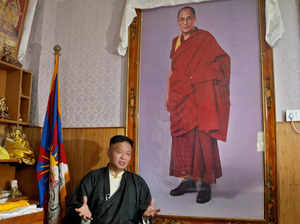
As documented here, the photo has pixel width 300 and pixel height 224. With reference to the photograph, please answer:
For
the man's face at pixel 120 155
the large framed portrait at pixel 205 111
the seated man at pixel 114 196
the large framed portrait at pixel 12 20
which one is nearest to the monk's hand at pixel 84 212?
the seated man at pixel 114 196

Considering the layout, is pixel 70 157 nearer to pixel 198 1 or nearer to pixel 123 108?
pixel 123 108

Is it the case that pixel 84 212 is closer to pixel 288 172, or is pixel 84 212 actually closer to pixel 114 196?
pixel 114 196

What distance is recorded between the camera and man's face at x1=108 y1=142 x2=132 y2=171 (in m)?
2.90

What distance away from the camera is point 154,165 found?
3361 millimetres

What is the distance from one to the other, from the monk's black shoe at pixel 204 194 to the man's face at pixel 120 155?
81cm

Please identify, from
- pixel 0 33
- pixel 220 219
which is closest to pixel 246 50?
pixel 220 219

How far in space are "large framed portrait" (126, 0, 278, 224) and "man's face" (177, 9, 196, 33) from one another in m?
0.01

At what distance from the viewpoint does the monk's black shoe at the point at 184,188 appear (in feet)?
10.5

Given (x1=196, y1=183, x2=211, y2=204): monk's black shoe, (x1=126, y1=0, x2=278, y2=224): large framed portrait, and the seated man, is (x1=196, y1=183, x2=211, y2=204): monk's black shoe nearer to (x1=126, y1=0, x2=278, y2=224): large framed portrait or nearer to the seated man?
(x1=126, y1=0, x2=278, y2=224): large framed portrait

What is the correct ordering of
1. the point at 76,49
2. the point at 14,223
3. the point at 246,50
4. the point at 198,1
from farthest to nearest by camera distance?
1. the point at 76,49
2. the point at 198,1
3. the point at 246,50
4. the point at 14,223

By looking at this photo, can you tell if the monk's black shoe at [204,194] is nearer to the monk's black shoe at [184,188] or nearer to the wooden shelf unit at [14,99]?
the monk's black shoe at [184,188]

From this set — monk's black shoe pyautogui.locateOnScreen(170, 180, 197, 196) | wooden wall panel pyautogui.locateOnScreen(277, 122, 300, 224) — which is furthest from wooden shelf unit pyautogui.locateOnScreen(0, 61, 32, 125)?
wooden wall panel pyautogui.locateOnScreen(277, 122, 300, 224)

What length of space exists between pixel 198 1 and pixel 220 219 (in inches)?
88.8

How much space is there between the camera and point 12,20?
347 cm
